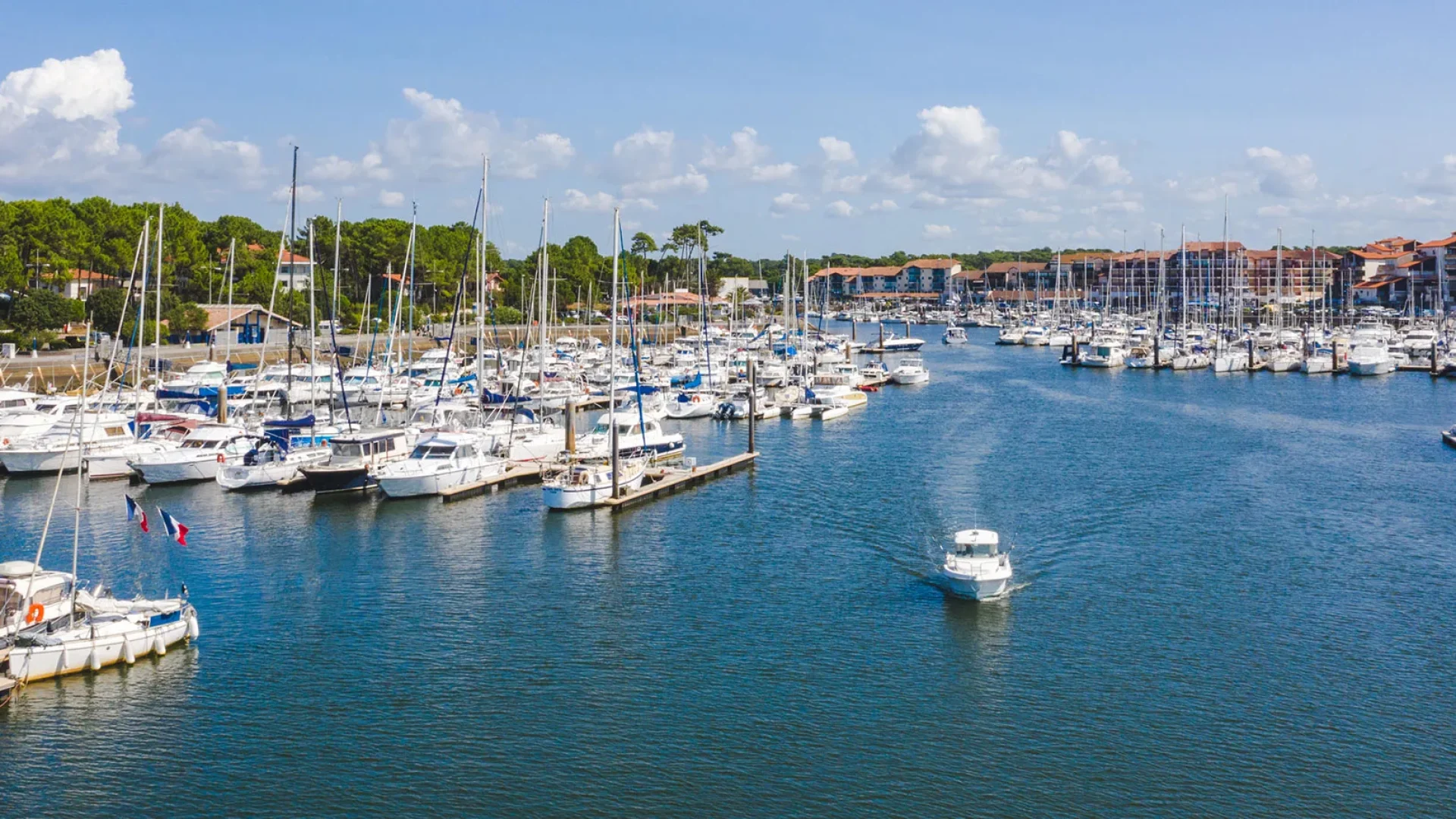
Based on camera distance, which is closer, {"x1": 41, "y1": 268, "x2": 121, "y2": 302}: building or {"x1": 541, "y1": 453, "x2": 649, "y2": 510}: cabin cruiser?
{"x1": 541, "y1": 453, "x2": 649, "y2": 510}: cabin cruiser

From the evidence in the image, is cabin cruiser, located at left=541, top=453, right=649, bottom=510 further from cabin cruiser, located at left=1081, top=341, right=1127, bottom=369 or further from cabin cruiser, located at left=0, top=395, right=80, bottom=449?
cabin cruiser, located at left=1081, top=341, right=1127, bottom=369

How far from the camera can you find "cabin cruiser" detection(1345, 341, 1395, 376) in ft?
353

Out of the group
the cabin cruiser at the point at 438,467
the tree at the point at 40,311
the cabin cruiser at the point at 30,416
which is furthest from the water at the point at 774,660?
the tree at the point at 40,311

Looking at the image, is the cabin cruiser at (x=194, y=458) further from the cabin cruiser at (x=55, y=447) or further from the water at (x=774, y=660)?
the cabin cruiser at (x=55, y=447)

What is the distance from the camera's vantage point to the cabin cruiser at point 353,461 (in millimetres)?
49844

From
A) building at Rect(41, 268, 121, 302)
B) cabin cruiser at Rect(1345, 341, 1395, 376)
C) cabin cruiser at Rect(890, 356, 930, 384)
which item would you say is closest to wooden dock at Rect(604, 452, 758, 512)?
cabin cruiser at Rect(890, 356, 930, 384)

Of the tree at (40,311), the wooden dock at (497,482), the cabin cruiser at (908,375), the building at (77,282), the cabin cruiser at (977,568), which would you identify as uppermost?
the building at (77,282)

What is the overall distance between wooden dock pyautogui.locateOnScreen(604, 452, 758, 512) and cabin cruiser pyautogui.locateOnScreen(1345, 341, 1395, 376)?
7099 centimetres

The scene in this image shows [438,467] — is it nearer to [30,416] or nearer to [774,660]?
[774,660]

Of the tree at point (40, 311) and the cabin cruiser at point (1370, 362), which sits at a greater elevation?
the tree at point (40, 311)

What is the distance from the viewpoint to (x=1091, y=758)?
25828 mm

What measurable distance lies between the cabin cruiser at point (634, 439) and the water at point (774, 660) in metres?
5.54

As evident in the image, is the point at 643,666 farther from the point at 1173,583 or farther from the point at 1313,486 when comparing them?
the point at 1313,486

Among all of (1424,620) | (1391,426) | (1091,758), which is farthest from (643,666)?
(1391,426)
